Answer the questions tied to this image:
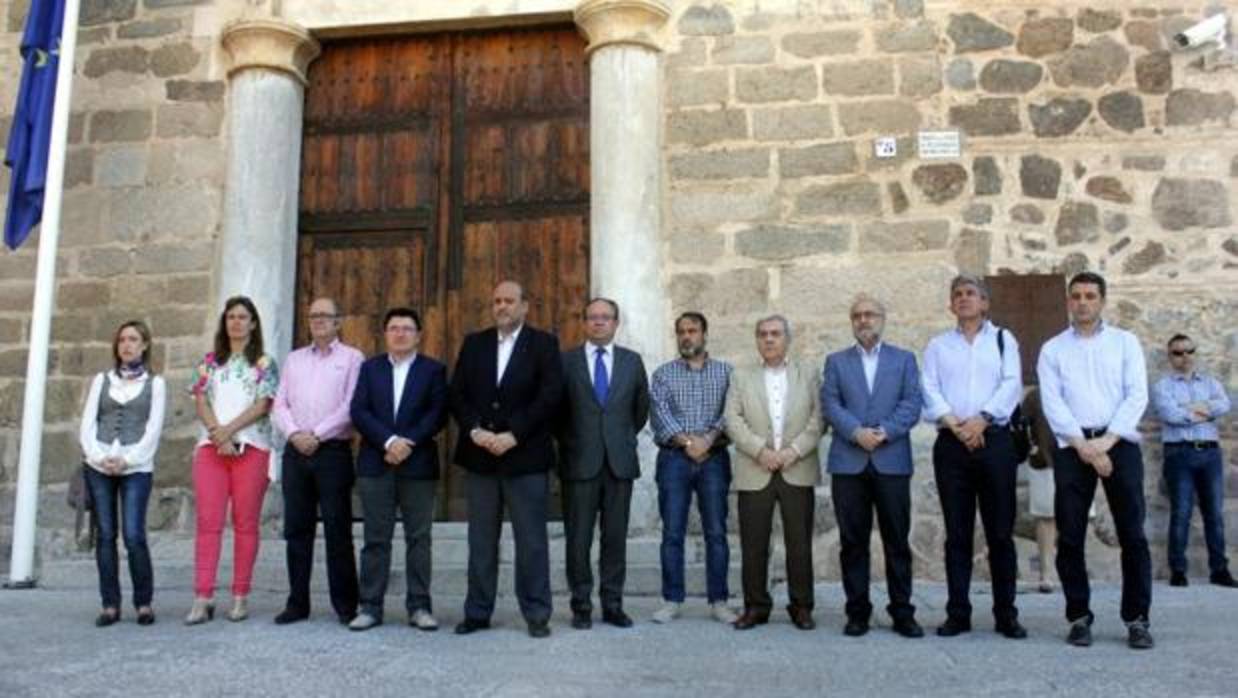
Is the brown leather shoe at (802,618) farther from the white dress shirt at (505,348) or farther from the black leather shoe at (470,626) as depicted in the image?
the white dress shirt at (505,348)

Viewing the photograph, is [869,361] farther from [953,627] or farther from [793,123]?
[793,123]

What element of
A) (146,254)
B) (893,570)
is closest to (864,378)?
(893,570)

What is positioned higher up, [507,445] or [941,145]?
[941,145]

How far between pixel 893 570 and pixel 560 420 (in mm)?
1673

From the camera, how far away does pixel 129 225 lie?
771cm

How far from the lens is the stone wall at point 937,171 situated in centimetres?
691

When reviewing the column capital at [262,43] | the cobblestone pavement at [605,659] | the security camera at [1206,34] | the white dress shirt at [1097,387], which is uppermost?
the column capital at [262,43]

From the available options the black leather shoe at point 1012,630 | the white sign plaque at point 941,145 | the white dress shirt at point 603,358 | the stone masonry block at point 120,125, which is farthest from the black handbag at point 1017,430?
the stone masonry block at point 120,125

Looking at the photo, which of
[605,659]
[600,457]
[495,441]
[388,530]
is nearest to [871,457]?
[600,457]

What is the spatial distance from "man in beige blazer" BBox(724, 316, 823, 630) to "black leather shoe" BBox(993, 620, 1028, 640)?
82cm

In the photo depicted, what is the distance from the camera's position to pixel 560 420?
212 inches

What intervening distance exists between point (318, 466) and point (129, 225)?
340cm

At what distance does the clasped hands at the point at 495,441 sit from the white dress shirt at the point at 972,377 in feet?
→ 6.18

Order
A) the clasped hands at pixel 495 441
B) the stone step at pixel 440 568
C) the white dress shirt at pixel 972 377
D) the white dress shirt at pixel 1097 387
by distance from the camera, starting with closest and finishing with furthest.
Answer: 1. the white dress shirt at pixel 1097 387
2. the white dress shirt at pixel 972 377
3. the clasped hands at pixel 495 441
4. the stone step at pixel 440 568
